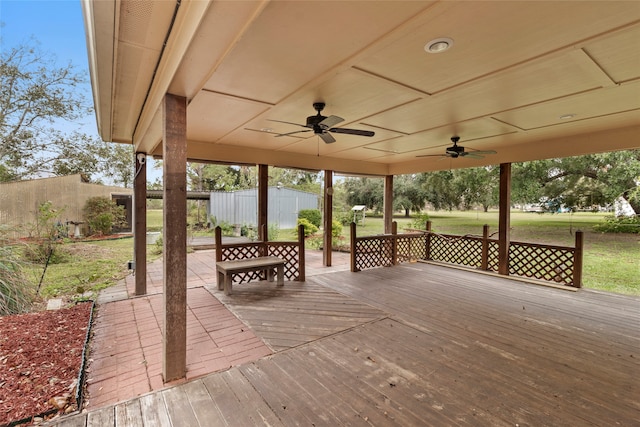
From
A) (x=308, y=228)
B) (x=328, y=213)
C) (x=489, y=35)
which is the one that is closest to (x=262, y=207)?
(x=328, y=213)

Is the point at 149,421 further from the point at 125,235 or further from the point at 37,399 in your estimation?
the point at 125,235

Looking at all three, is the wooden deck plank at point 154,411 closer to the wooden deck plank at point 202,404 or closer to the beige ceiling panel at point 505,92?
the wooden deck plank at point 202,404

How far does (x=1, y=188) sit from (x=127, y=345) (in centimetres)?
607

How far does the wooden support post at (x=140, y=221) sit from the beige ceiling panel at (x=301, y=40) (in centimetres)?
250

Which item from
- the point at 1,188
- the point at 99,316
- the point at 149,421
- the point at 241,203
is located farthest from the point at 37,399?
the point at 241,203

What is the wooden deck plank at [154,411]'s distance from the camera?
1.77 meters

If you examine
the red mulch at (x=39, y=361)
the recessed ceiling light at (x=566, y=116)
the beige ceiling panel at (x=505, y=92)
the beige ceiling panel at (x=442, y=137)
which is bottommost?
the red mulch at (x=39, y=361)

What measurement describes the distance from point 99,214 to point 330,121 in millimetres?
10242

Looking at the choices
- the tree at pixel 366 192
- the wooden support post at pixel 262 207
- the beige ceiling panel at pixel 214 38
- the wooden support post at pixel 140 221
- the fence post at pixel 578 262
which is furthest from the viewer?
the tree at pixel 366 192

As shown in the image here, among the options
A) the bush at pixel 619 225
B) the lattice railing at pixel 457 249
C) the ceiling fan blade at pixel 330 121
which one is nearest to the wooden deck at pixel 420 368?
the lattice railing at pixel 457 249

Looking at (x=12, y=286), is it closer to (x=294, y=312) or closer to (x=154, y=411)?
(x=154, y=411)

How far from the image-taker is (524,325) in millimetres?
3307

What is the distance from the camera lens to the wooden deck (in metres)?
1.86

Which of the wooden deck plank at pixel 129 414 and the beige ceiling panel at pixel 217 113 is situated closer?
the wooden deck plank at pixel 129 414
